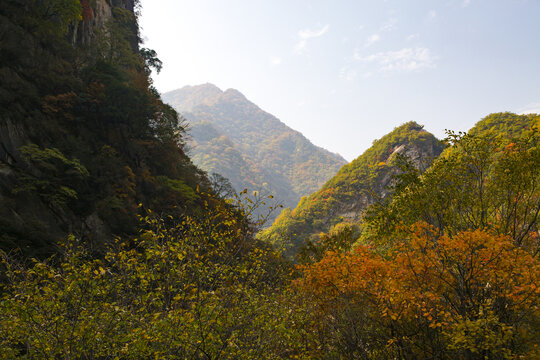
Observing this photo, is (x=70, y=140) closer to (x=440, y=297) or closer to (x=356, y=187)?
(x=440, y=297)

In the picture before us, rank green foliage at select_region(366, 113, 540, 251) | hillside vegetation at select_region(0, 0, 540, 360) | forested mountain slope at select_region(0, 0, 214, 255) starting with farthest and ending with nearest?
forested mountain slope at select_region(0, 0, 214, 255) → green foliage at select_region(366, 113, 540, 251) → hillside vegetation at select_region(0, 0, 540, 360)


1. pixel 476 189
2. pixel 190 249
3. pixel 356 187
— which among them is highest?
pixel 356 187

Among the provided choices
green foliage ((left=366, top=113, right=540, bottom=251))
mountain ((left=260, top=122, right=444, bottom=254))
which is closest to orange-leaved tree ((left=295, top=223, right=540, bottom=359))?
green foliage ((left=366, top=113, right=540, bottom=251))

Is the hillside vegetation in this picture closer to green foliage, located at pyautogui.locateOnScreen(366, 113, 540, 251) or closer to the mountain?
green foliage, located at pyautogui.locateOnScreen(366, 113, 540, 251)

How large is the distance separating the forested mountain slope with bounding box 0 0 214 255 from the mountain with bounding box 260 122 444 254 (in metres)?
47.5

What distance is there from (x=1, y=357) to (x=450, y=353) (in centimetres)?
1235

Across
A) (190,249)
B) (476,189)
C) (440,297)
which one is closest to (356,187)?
(476,189)

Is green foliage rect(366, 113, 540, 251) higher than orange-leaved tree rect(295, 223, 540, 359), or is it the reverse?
green foliage rect(366, 113, 540, 251)

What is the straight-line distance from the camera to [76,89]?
19.1 m

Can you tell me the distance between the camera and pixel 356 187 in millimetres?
71562

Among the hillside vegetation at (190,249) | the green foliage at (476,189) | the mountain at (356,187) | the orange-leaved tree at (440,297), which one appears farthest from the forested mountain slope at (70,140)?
the mountain at (356,187)

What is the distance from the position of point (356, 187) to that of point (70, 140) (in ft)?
214

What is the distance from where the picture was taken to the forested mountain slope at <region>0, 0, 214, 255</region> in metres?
12.4

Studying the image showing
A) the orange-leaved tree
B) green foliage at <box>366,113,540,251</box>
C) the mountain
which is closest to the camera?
the orange-leaved tree
